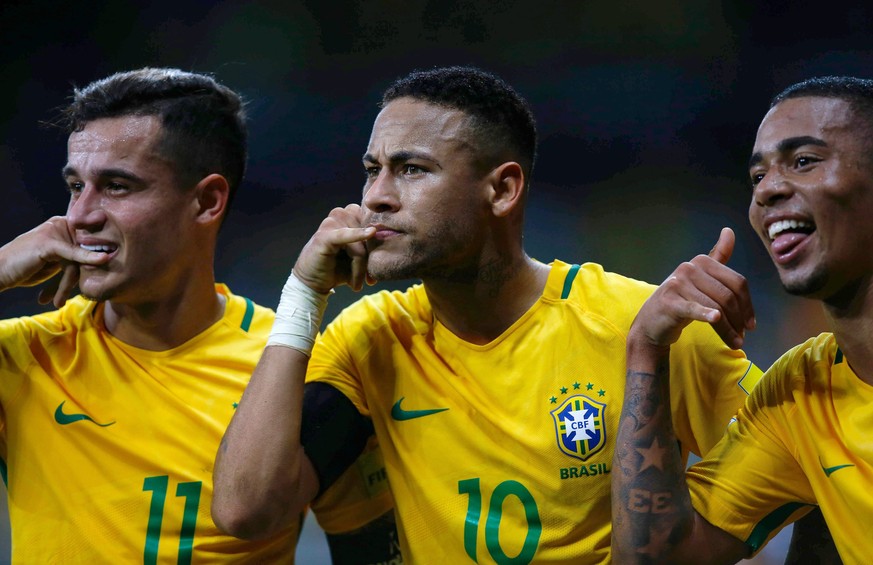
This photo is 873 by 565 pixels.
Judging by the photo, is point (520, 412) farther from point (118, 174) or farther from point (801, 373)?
point (118, 174)

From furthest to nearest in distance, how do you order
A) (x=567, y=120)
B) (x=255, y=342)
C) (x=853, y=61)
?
(x=567, y=120)
(x=853, y=61)
(x=255, y=342)

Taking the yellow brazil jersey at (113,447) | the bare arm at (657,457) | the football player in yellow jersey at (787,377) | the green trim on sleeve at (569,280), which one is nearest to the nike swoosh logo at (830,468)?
the football player in yellow jersey at (787,377)

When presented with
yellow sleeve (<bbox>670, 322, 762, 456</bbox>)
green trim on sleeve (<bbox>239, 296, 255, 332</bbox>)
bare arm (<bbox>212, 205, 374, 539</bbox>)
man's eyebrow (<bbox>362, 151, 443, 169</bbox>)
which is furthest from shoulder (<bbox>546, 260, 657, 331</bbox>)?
green trim on sleeve (<bbox>239, 296, 255, 332</bbox>)

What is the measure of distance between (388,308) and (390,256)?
0.37m

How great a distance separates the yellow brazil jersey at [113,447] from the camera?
119 inches

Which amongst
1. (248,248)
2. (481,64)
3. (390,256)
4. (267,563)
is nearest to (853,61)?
(481,64)

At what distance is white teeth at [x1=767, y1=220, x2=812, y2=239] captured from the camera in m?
2.47

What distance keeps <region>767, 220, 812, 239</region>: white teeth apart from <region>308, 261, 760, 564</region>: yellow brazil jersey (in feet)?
1.46

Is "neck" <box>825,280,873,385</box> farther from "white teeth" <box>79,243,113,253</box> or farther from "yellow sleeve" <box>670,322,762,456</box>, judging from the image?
"white teeth" <box>79,243,113,253</box>

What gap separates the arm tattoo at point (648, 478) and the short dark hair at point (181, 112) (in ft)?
5.72

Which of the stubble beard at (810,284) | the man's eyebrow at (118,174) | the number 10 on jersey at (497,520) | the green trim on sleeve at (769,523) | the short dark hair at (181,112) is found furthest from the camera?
the short dark hair at (181,112)

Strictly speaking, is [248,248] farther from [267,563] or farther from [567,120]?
[267,563]

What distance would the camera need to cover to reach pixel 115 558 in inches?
118

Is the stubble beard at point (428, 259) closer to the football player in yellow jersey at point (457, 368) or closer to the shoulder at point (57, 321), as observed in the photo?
the football player in yellow jersey at point (457, 368)
